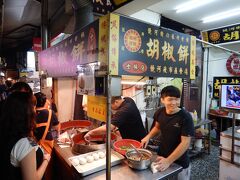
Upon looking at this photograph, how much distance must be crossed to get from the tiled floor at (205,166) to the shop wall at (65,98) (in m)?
2.94

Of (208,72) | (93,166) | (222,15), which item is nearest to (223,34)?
(222,15)

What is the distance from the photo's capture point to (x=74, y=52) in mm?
1916

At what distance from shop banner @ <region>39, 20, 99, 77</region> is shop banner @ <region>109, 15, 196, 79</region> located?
0.70 feet

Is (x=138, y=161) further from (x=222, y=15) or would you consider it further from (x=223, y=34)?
(x=223, y=34)

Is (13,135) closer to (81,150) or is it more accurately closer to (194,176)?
(81,150)

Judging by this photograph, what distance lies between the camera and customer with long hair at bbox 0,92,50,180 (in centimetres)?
144

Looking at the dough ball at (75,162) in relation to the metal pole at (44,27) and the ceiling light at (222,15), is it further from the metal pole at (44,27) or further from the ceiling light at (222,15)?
the ceiling light at (222,15)

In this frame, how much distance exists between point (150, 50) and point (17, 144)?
4.28ft

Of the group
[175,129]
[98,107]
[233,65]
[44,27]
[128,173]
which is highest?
[44,27]

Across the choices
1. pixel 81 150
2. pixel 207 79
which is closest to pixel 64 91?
pixel 81 150

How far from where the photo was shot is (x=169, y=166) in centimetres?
186

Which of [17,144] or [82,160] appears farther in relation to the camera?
[82,160]

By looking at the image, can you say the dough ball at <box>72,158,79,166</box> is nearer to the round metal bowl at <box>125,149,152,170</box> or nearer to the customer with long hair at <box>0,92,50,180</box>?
A: the customer with long hair at <box>0,92,50,180</box>

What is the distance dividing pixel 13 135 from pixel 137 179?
1105 millimetres
